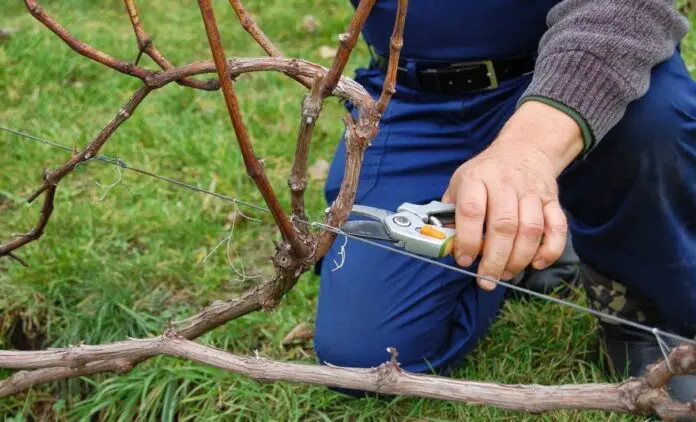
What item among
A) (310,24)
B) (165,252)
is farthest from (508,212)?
(310,24)

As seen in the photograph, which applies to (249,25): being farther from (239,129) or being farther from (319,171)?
(319,171)

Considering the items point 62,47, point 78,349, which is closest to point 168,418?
point 78,349

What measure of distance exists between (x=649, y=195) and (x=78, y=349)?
0.96m

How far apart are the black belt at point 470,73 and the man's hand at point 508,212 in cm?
53

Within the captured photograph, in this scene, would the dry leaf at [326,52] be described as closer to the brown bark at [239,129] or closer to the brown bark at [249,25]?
the brown bark at [249,25]

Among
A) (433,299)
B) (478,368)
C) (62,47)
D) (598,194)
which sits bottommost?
(478,368)

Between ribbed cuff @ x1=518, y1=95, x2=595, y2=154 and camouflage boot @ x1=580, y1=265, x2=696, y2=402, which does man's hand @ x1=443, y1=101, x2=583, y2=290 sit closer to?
ribbed cuff @ x1=518, y1=95, x2=595, y2=154

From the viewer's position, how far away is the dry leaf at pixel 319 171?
2309mm

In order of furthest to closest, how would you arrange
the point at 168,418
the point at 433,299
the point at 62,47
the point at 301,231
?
the point at 62,47 < the point at 433,299 < the point at 168,418 < the point at 301,231

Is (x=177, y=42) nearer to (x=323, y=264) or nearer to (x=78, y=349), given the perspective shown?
(x=323, y=264)

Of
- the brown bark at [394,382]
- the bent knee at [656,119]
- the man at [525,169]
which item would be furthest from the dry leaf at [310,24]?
the brown bark at [394,382]

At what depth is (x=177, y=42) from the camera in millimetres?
3131

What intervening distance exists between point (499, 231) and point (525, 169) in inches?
4.4

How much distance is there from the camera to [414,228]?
107cm
